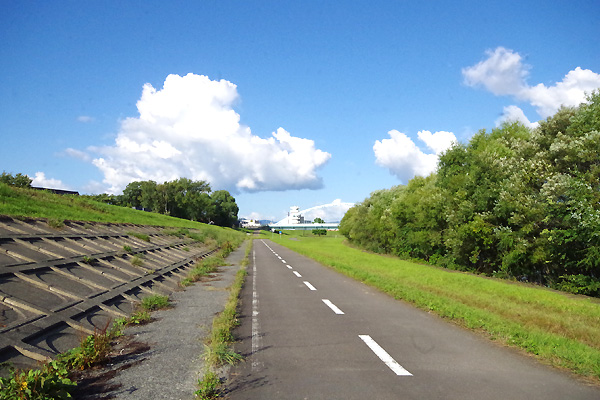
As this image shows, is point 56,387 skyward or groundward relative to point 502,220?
groundward

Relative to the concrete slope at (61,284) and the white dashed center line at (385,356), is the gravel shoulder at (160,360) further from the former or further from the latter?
the white dashed center line at (385,356)

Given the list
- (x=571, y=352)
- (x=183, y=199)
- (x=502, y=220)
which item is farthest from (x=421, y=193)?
Answer: (x=183, y=199)

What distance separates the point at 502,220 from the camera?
78.2 ft

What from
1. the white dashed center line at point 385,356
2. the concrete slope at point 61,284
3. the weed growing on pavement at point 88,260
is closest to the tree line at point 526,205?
the white dashed center line at point 385,356

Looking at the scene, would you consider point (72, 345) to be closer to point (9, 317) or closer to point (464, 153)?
point (9, 317)

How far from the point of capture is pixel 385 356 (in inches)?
242

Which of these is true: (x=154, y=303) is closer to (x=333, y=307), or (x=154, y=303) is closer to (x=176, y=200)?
(x=333, y=307)

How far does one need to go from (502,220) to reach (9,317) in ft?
80.4

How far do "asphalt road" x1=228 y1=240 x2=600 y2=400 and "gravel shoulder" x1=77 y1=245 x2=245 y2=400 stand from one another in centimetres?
69

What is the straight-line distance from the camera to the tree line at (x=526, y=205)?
1706 centimetres

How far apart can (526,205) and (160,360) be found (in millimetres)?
20058

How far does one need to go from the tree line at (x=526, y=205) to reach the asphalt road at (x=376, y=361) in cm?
1170

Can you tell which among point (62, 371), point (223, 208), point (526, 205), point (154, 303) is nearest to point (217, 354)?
point (62, 371)

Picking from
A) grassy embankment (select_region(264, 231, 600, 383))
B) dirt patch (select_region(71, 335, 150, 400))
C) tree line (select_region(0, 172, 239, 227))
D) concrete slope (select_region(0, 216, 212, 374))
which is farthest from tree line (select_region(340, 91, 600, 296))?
tree line (select_region(0, 172, 239, 227))
